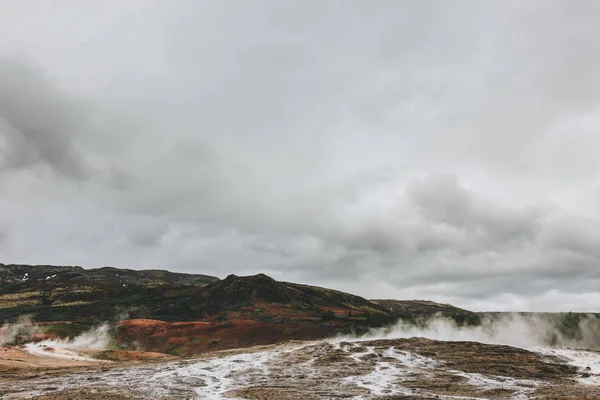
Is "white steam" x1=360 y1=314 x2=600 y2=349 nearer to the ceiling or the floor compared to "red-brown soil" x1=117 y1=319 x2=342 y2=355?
nearer to the ceiling

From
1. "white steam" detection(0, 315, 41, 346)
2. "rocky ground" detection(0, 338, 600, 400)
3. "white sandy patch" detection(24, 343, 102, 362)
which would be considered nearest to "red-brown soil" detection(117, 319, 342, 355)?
"white sandy patch" detection(24, 343, 102, 362)

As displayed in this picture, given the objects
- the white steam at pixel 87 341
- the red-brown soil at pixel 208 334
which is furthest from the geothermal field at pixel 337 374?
the white steam at pixel 87 341

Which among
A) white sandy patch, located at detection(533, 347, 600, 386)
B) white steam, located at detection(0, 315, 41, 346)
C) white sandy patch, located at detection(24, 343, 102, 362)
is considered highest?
white sandy patch, located at detection(533, 347, 600, 386)

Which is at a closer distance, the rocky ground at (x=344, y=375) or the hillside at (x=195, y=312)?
the rocky ground at (x=344, y=375)

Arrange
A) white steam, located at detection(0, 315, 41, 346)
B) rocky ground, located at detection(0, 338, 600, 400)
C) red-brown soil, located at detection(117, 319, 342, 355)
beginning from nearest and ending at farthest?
rocky ground, located at detection(0, 338, 600, 400)
red-brown soil, located at detection(117, 319, 342, 355)
white steam, located at detection(0, 315, 41, 346)

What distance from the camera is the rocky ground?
1045 inches

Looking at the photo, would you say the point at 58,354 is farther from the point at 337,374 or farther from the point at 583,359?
the point at 583,359

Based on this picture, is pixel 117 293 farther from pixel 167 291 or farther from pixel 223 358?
pixel 223 358

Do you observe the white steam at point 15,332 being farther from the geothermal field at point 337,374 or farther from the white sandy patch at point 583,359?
the white sandy patch at point 583,359

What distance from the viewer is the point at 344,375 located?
34594mm

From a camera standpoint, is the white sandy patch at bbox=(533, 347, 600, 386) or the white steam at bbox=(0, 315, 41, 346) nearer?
the white sandy patch at bbox=(533, 347, 600, 386)

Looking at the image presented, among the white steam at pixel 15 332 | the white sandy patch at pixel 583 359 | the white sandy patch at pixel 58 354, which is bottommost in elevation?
the white sandy patch at pixel 58 354

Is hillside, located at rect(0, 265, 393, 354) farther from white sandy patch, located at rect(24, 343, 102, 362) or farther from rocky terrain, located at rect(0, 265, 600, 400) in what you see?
white sandy patch, located at rect(24, 343, 102, 362)

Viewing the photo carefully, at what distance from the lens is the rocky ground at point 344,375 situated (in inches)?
1045
